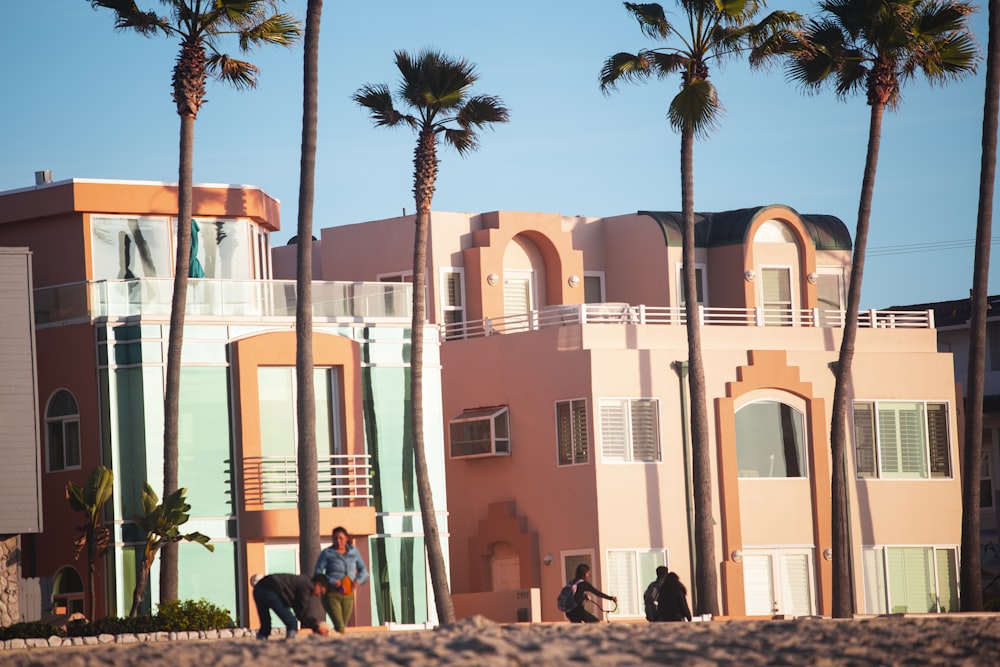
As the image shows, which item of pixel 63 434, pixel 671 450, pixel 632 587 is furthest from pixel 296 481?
pixel 671 450

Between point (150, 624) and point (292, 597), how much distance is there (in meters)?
7.09

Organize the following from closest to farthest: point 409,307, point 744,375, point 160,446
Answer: point 160,446 < point 409,307 < point 744,375

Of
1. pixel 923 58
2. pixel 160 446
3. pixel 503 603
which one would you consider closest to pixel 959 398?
pixel 923 58

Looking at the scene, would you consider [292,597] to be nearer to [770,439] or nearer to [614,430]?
[614,430]

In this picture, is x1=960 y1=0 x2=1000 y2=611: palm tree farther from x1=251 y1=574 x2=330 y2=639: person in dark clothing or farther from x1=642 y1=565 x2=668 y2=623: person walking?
x1=251 y1=574 x2=330 y2=639: person in dark clothing

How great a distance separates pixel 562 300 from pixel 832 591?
34.2ft

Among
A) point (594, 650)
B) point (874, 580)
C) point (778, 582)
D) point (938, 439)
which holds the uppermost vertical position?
point (938, 439)

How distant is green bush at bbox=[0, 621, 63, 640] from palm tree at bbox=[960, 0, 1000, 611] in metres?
17.9

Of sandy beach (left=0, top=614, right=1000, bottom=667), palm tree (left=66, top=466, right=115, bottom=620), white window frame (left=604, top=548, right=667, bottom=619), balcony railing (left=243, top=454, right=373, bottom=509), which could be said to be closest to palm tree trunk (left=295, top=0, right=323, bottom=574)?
balcony railing (left=243, top=454, right=373, bottom=509)

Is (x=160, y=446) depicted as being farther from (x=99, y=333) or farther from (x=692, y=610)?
(x=692, y=610)

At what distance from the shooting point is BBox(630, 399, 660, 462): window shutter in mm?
37250

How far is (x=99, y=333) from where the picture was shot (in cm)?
3288

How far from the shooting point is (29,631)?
93.5 feet

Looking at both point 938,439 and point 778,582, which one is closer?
point 778,582
